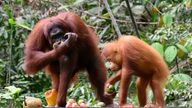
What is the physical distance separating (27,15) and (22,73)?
650mm

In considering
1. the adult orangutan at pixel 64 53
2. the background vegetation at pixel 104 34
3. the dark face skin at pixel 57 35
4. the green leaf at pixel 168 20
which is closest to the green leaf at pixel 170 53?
the background vegetation at pixel 104 34

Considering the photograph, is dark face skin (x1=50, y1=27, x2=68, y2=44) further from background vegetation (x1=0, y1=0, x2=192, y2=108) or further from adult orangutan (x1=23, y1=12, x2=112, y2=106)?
background vegetation (x1=0, y1=0, x2=192, y2=108)

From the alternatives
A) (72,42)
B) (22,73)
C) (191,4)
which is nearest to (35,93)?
(22,73)

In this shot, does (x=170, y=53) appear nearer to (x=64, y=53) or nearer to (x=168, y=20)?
(x=168, y=20)

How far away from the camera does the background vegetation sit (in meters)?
3.73

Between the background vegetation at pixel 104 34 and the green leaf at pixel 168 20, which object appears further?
the green leaf at pixel 168 20

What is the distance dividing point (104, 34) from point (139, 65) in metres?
2.35

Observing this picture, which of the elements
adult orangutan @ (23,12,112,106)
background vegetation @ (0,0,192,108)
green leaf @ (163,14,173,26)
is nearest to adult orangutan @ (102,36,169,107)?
adult orangutan @ (23,12,112,106)

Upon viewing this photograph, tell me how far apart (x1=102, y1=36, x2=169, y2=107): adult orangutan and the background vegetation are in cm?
70

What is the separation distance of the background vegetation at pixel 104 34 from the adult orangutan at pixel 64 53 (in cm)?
39

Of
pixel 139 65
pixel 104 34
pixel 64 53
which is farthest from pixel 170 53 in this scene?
pixel 104 34

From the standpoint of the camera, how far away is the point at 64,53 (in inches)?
111

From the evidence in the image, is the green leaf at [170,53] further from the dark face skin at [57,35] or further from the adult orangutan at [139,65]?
the dark face skin at [57,35]

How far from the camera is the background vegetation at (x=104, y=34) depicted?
3727mm
